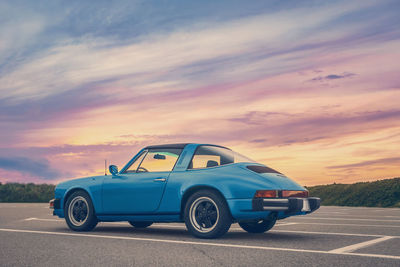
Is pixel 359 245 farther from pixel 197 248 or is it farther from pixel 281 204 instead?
pixel 197 248

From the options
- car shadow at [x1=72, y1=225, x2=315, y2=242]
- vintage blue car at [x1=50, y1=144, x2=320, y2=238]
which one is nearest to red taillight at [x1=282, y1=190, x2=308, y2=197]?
vintage blue car at [x1=50, y1=144, x2=320, y2=238]

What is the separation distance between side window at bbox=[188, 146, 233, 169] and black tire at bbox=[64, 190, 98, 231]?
2.08 metres

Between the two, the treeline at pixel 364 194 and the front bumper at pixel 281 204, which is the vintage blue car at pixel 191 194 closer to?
the front bumper at pixel 281 204

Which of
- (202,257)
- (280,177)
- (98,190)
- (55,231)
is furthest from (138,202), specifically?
(202,257)

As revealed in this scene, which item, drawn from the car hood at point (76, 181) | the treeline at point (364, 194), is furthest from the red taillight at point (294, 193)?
the treeline at point (364, 194)

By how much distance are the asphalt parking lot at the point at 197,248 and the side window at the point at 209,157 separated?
115 centimetres

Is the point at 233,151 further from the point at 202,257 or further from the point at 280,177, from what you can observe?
the point at 202,257

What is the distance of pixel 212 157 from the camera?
8836 mm

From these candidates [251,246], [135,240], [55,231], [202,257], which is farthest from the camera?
[55,231]

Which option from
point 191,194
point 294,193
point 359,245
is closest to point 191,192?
point 191,194

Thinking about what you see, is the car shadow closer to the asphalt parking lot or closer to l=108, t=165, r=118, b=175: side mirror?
the asphalt parking lot

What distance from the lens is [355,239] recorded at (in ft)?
26.2

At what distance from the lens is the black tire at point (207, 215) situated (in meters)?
7.73

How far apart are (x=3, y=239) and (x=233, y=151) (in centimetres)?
392
